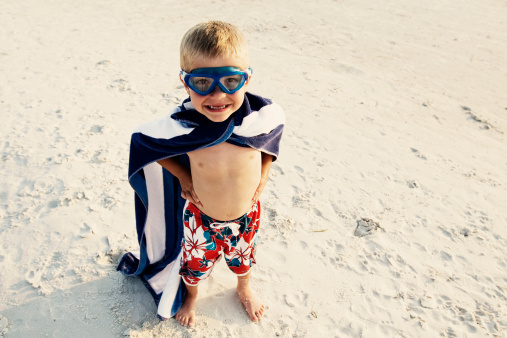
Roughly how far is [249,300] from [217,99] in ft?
5.07

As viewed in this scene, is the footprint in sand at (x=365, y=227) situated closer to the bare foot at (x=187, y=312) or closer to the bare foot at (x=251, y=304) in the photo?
the bare foot at (x=251, y=304)

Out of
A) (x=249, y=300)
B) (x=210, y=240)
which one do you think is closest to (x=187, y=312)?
(x=249, y=300)

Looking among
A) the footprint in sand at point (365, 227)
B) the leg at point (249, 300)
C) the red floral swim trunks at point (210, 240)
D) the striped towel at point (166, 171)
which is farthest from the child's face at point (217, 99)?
the footprint in sand at point (365, 227)

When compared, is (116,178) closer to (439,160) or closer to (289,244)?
(289,244)

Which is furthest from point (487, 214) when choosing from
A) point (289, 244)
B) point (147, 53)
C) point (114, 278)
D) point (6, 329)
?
point (147, 53)

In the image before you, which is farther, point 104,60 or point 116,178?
point 104,60

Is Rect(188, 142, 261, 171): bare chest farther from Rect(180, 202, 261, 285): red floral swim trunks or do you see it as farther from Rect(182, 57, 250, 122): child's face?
Rect(180, 202, 261, 285): red floral swim trunks

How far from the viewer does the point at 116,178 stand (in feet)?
12.6

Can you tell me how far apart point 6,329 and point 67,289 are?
1.34 feet

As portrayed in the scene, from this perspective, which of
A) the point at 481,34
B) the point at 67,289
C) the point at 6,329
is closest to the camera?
the point at 6,329

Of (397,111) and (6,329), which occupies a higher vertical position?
(397,111)

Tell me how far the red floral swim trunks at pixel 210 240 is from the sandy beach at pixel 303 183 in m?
0.46

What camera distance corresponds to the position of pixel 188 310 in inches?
108

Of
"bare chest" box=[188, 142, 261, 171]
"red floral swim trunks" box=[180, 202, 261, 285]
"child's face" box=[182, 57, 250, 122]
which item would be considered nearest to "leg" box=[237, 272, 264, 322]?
"red floral swim trunks" box=[180, 202, 261, 285]
